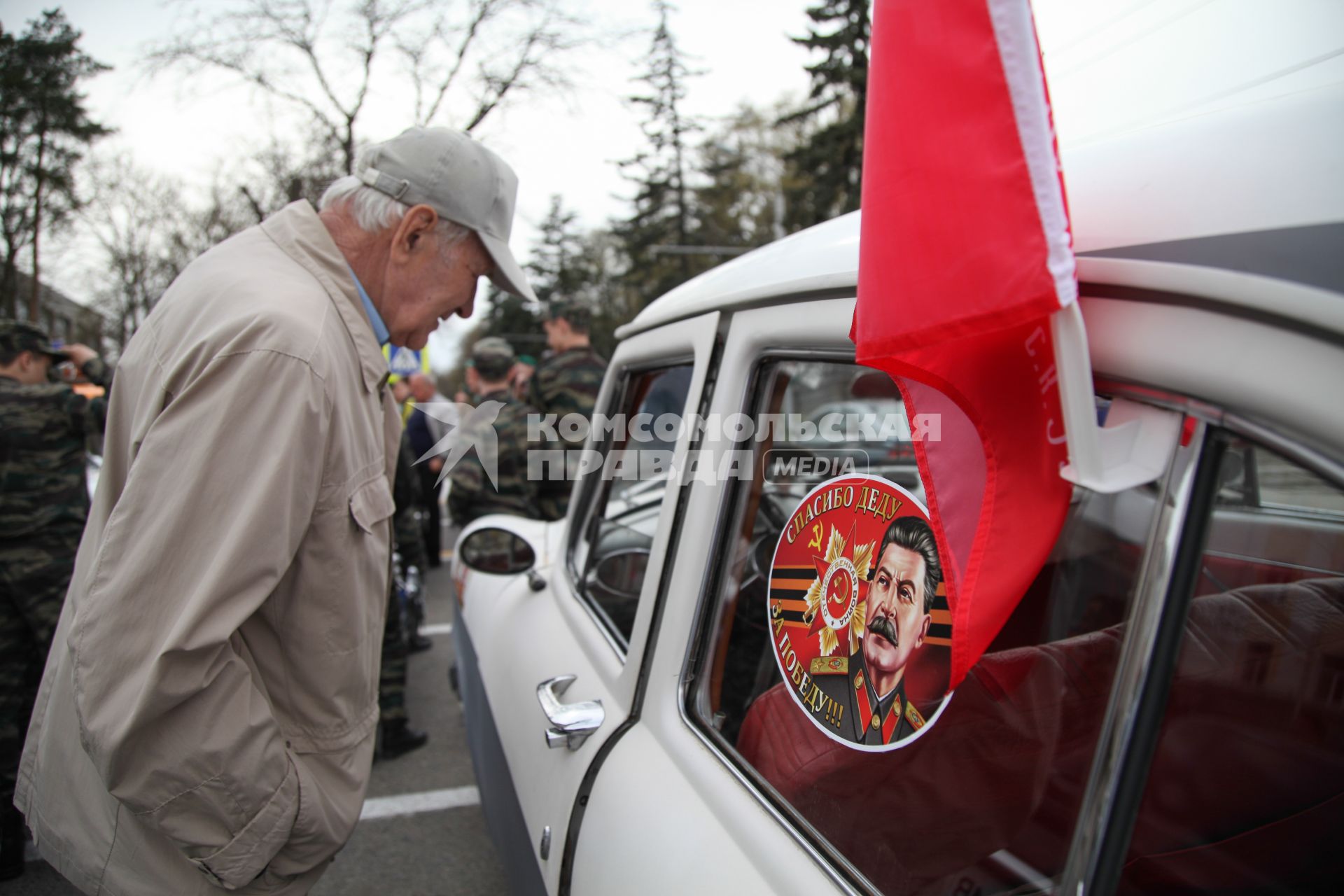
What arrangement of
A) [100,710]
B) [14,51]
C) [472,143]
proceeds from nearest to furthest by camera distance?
[100,710], [472,143], [14,51]

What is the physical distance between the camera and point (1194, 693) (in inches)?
32.3

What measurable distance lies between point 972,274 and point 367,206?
142cm

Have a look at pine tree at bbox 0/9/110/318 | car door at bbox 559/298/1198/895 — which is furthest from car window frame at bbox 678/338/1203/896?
pine tree at bbox 0/9/110/318

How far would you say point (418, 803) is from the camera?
11.1ft

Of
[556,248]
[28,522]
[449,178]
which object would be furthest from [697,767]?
[556,248]

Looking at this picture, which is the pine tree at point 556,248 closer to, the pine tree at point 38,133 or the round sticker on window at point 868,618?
the pine tree at point 38,133

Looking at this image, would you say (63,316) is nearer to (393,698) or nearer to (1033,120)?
(393,698)

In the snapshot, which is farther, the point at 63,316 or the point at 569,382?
the point at 63,316

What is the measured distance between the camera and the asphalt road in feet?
9.11

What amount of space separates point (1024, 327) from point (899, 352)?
102 millimetres

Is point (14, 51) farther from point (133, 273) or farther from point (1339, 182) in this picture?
point (1339, 182)

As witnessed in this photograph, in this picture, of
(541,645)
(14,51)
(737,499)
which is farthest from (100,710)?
(14,51)

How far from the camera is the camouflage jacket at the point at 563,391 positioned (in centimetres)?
459

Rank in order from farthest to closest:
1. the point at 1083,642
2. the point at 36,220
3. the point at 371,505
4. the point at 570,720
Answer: the point at 36,220 → the point at 371,505 → the point at 570,720 → the point at 1083,642
